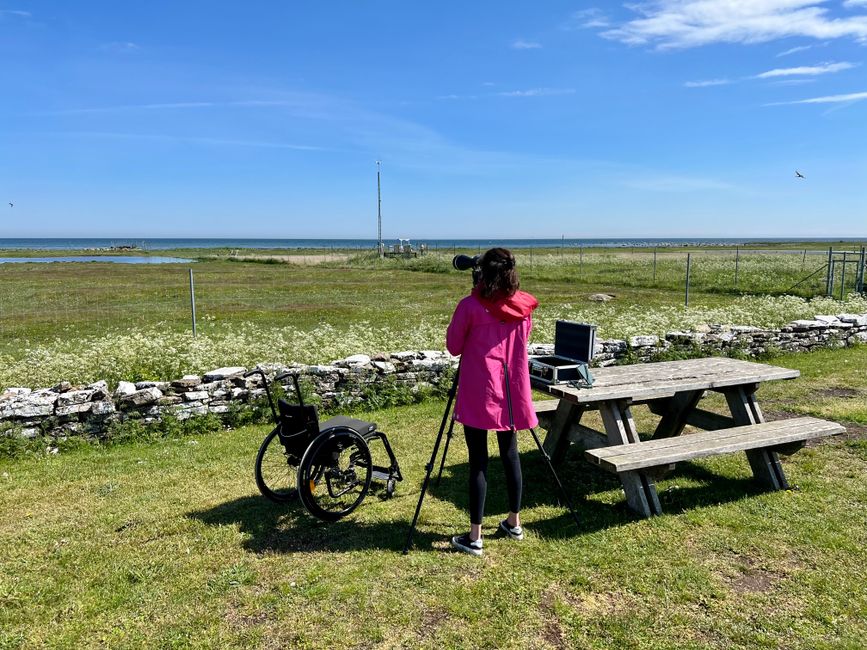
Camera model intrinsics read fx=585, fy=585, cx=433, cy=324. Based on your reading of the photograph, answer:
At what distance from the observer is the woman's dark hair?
12.4 feet

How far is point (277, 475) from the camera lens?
554cm

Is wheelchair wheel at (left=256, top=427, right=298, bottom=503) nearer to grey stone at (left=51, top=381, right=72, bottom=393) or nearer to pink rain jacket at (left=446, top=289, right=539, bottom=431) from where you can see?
pink rain jacket at (left=446, top=289, right=539, bottom=431)

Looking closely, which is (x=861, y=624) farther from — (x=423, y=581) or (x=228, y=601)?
(x=228, y=601)

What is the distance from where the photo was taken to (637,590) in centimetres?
361

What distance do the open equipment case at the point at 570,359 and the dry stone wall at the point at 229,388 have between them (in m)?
3.17

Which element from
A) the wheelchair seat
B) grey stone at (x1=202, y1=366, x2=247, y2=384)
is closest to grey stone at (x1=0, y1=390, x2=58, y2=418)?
grey stone at (x1=202, y1=366, x2=247, y2=384)

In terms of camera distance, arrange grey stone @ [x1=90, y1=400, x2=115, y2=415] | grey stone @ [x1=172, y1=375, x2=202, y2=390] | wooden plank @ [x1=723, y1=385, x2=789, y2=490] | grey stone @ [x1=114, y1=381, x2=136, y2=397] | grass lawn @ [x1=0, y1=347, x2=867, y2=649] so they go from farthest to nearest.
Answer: grey stone @ [x1=172, y1=375, x2=202, y2=390] → grey stone @ [x1=114, y1=381, x2=136, y2=397] → grey stone @ [x1=90, y1=400, x2=115, y2=415] → wooden plank @ [x1=723, y1=385, x2=789, y2=490] → grass lawn @ [x1=0, y1=347, x2=867, y2=649]

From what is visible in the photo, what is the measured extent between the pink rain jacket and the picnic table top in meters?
0.88

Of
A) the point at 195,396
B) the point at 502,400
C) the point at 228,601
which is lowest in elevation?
the point at 228,601

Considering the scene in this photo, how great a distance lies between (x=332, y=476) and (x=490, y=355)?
5.51 feet

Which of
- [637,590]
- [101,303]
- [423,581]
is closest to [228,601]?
[423,581]

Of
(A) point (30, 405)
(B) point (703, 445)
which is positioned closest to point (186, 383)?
(A) point (30, 405)

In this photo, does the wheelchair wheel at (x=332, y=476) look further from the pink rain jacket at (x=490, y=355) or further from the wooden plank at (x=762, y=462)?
the wooden plank at (x=762, y=462)

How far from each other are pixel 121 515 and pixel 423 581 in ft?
8.65
